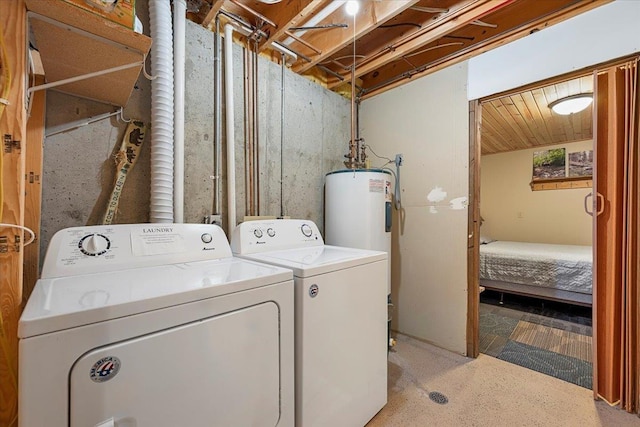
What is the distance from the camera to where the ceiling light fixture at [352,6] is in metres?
1.68

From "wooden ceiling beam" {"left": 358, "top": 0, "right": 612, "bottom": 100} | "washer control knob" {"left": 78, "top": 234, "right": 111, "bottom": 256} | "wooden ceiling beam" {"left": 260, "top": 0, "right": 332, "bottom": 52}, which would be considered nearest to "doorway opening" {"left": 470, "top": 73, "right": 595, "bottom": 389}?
"wooden ceiling beam" {"left": 358, "top": 0, "right": 612, "bottom": 100}

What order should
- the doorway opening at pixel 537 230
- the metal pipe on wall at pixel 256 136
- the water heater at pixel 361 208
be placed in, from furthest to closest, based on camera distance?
the doorway opening at pixel 537 230 → the water heater at pixel 361 208 → the metal pipe on wall at pixel 256 136

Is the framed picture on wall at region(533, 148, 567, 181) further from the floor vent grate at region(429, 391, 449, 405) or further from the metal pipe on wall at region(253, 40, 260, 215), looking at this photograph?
the metal pipe on wall at region(253, 40, 260, 215)

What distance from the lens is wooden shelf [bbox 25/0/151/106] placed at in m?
0.85

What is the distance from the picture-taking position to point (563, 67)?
1696 millimetres

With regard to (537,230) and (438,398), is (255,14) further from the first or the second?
(537,230)

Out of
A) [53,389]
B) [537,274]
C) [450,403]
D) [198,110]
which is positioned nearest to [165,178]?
[198,110]

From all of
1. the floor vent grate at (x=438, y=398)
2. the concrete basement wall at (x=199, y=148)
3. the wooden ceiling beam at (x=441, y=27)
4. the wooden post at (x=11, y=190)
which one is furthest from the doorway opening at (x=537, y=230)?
the wooden post at (x=11, y=190)

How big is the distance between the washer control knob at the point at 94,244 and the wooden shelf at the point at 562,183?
19.7 feet

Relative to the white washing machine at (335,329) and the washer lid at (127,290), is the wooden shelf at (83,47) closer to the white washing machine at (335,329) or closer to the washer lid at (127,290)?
the washer lid at (127,290)

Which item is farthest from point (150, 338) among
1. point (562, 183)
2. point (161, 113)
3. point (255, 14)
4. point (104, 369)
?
point (562, 183)

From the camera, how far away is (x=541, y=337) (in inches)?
97.6

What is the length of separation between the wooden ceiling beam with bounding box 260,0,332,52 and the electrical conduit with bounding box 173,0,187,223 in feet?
1.83

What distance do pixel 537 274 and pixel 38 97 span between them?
14.6 ft
